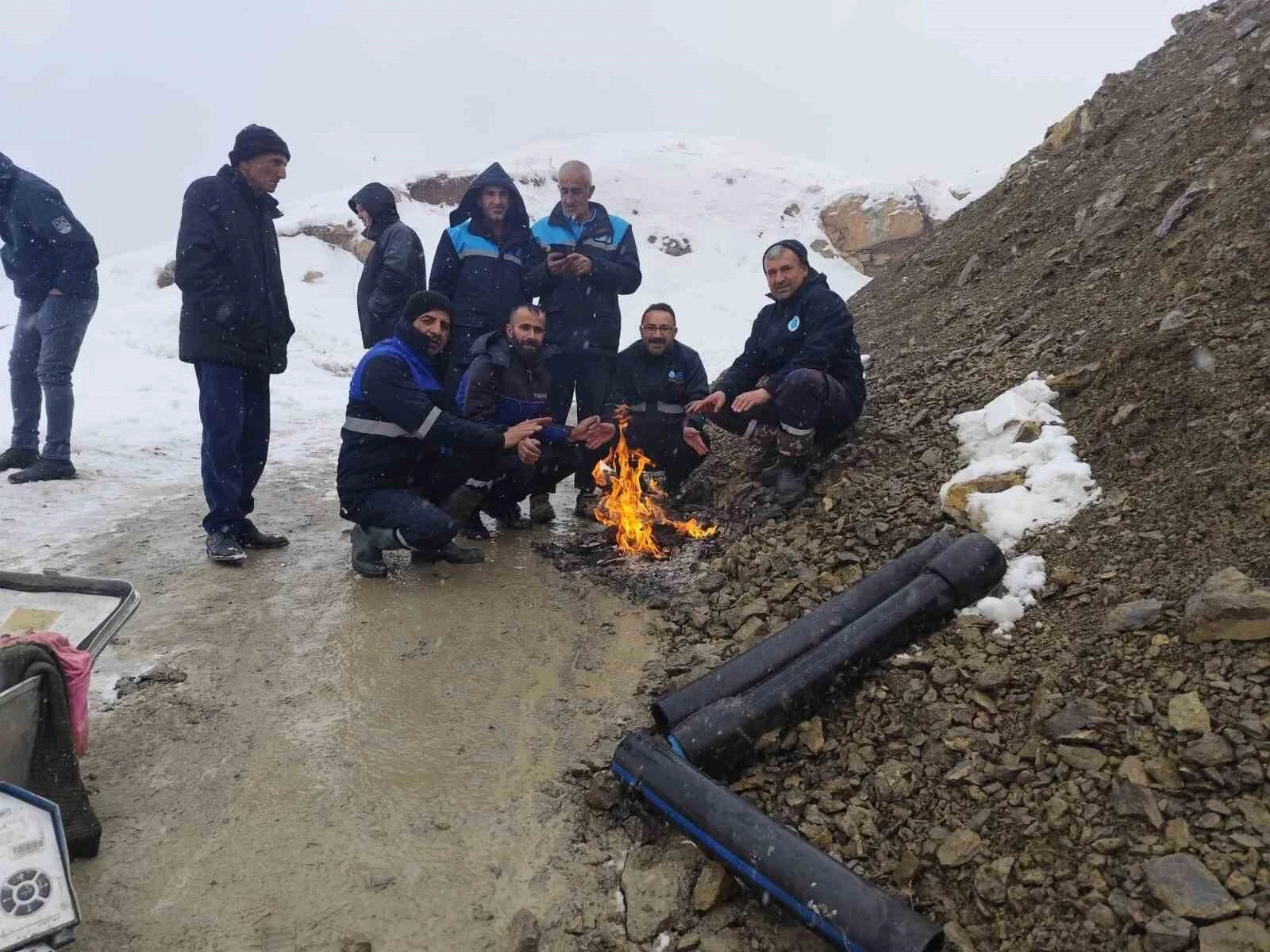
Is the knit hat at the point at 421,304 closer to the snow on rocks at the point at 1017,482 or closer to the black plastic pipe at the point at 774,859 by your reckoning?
the black plastic pipe at the point at 774,859

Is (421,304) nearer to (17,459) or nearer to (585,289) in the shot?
(585,289)

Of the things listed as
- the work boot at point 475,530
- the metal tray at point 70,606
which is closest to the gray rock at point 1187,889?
the metal tray at point 70,606

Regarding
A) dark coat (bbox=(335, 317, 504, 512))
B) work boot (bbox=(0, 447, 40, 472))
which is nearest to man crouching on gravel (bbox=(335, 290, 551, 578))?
dark coat (bbox=(335, 317, 504, 512))

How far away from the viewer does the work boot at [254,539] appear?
15.9 ft

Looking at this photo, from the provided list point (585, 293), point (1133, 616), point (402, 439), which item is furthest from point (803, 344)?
point (1133, 616)

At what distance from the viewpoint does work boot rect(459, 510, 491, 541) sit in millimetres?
5219

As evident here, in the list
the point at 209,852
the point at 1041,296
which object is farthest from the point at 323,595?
the point at 1041,296

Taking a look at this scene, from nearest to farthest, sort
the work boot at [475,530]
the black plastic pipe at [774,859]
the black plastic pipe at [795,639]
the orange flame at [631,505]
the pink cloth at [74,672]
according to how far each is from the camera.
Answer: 1. the black plastic pipe at [774,859]
2. the pink cloth at [74,672]
3. the black plastic pipe at [795,639]
4. the orange flame at [631,505]
5. the work boot at [475,530]

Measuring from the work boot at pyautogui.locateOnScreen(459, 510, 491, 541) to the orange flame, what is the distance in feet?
2.64

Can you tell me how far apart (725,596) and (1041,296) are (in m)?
3.60

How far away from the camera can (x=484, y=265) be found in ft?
18.4

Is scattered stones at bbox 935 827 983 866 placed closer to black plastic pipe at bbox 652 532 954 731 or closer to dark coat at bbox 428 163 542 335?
black plastic pipe at bbox 652 532 954 731

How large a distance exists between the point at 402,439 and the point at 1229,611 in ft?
12.9

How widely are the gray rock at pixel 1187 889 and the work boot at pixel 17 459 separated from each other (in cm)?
730
